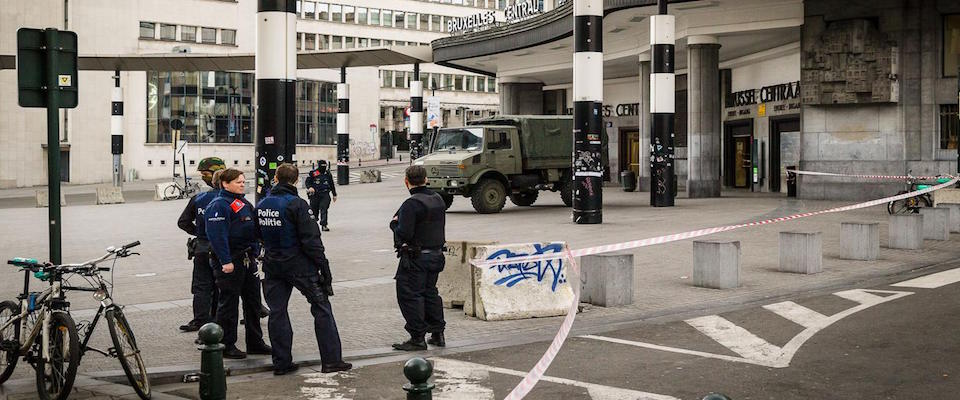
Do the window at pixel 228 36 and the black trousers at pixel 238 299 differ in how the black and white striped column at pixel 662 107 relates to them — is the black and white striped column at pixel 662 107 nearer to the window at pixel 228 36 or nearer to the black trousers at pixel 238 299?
the black trousers at pixel 238 299

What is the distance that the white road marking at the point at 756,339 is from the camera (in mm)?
8773

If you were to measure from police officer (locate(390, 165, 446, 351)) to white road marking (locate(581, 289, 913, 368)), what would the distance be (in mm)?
1714

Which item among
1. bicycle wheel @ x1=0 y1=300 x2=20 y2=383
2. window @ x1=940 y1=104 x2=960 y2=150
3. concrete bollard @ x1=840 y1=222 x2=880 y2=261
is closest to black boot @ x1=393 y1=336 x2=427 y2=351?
bicycle wheel @ x1=0 y1=300 x2=20 y2=383

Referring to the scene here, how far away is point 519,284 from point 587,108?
12608mm

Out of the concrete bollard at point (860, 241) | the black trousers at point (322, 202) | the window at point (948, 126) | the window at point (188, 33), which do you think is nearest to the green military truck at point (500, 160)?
the black trousers at point (322, 202)

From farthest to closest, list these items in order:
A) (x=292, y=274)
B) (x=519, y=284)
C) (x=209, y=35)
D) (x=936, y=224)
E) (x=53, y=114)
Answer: (x=209, y=35) → (x=936, y=224) → (x=519, y=284) → (x=53, y=114) → (x=292, y=274)

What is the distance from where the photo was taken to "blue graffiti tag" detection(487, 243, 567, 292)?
426 inches

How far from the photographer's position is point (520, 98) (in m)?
52.1

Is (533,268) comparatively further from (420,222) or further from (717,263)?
(717,263)

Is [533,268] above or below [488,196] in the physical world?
below

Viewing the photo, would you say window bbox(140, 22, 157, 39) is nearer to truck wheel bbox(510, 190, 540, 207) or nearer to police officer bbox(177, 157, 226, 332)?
truck wheel bbox(510, 190, 540, 207)

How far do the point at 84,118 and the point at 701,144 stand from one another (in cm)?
4694

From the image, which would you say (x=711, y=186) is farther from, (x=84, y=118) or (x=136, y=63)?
(x=84, y=118)

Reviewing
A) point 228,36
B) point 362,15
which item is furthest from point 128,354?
point 362,15
